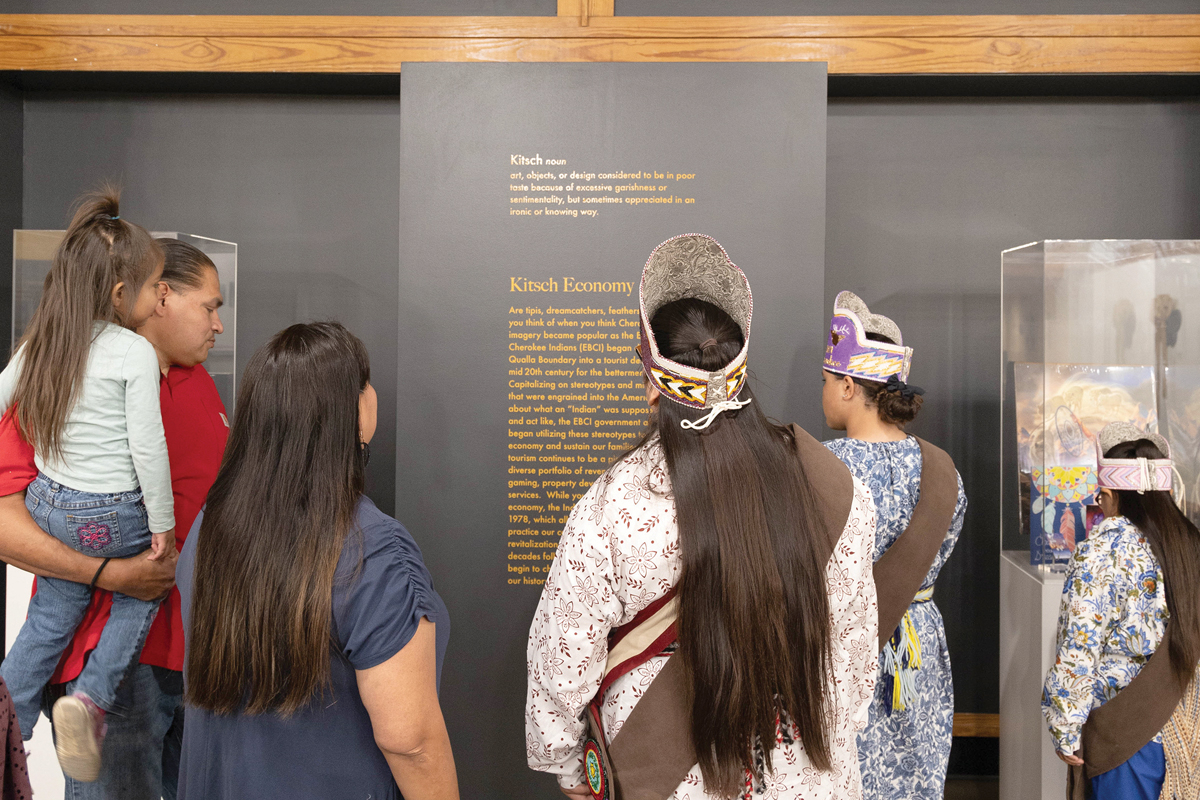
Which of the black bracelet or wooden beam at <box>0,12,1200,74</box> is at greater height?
wooden beam at <box>0,12,1200,74</box>

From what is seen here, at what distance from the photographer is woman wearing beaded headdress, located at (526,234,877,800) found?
1.21m

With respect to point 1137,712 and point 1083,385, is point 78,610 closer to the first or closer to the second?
point 1137,712

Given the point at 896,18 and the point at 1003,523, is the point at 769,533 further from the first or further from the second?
the point at 896,18

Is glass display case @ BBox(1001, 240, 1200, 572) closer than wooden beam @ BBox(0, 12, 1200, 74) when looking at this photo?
Yes

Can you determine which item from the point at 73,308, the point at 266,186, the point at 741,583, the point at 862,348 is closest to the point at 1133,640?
the point at 862,348

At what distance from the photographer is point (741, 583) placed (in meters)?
1.19

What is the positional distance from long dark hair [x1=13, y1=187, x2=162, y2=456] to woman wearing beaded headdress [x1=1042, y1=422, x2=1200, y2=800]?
271 cm

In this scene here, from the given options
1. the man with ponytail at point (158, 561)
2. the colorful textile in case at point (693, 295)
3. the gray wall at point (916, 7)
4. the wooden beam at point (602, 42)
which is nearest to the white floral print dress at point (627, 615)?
the colorful textile in case at point (693, 295)

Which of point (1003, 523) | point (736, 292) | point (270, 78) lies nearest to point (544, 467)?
point (736, 292)

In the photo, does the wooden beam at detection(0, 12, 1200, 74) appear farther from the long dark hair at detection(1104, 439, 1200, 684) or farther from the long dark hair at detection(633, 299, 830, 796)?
the long dark hair at detection(633, 299, 830, 796)

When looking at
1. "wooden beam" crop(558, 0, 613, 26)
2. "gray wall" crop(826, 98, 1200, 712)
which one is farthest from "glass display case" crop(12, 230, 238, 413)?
"gray wall" crop(826, 98, 1200, 712)

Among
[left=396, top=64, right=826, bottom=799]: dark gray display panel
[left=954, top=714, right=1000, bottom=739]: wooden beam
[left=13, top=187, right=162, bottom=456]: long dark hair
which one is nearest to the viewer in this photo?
[left=13, top=187, right=162, bottom=456]: long dark hair

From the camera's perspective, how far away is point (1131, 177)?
3.33 m

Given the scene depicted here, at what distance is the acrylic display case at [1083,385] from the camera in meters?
2.47
